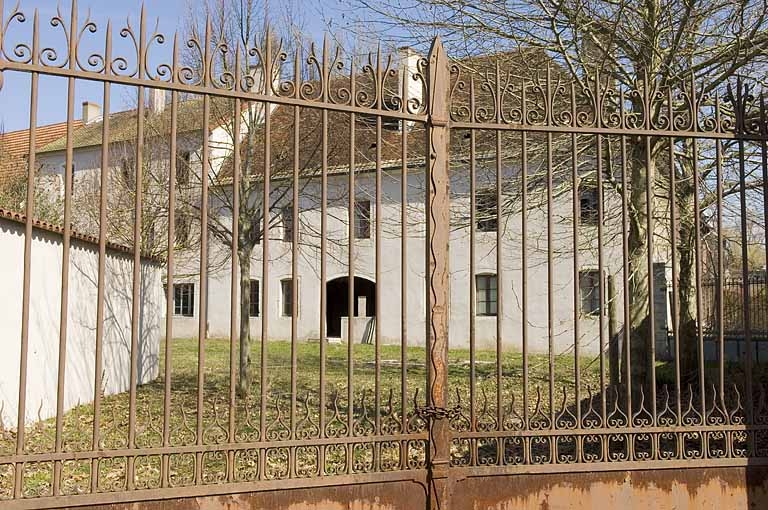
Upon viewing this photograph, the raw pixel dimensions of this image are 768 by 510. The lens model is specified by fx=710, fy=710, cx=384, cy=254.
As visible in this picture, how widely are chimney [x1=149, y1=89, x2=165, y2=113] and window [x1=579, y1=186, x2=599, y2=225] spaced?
9.49 m

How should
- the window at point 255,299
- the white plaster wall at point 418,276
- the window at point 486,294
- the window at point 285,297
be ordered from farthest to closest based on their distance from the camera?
1. the window at point 285,297
2. the window at point 255,299
3. the window at point 486,294
4. the white plaster wall at point 418,276

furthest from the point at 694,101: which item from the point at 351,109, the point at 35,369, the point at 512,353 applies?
the point at 512,353

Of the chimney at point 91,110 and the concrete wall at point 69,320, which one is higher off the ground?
the chimney at point 91,110

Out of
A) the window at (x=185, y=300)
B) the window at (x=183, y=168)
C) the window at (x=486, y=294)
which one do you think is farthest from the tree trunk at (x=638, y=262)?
the window at (x=185, y=300)

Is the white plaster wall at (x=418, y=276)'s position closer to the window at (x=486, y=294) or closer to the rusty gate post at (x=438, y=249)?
the window at (x=486, y=294)

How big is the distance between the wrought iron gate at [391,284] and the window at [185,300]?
14.9 ft

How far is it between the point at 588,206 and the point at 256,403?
8.06 metres

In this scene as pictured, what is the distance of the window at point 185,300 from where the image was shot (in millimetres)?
26359

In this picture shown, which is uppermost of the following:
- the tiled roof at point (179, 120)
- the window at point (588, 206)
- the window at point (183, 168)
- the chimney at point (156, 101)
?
the chimney at point (156, 101)

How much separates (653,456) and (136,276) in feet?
11.6

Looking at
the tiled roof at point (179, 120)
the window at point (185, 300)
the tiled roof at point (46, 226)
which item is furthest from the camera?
the window at point (185, 300)

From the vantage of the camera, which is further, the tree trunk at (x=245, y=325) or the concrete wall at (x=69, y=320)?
the tree trunk at (x=245, y=325)

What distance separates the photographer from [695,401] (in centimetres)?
904

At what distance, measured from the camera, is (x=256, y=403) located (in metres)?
11.3
